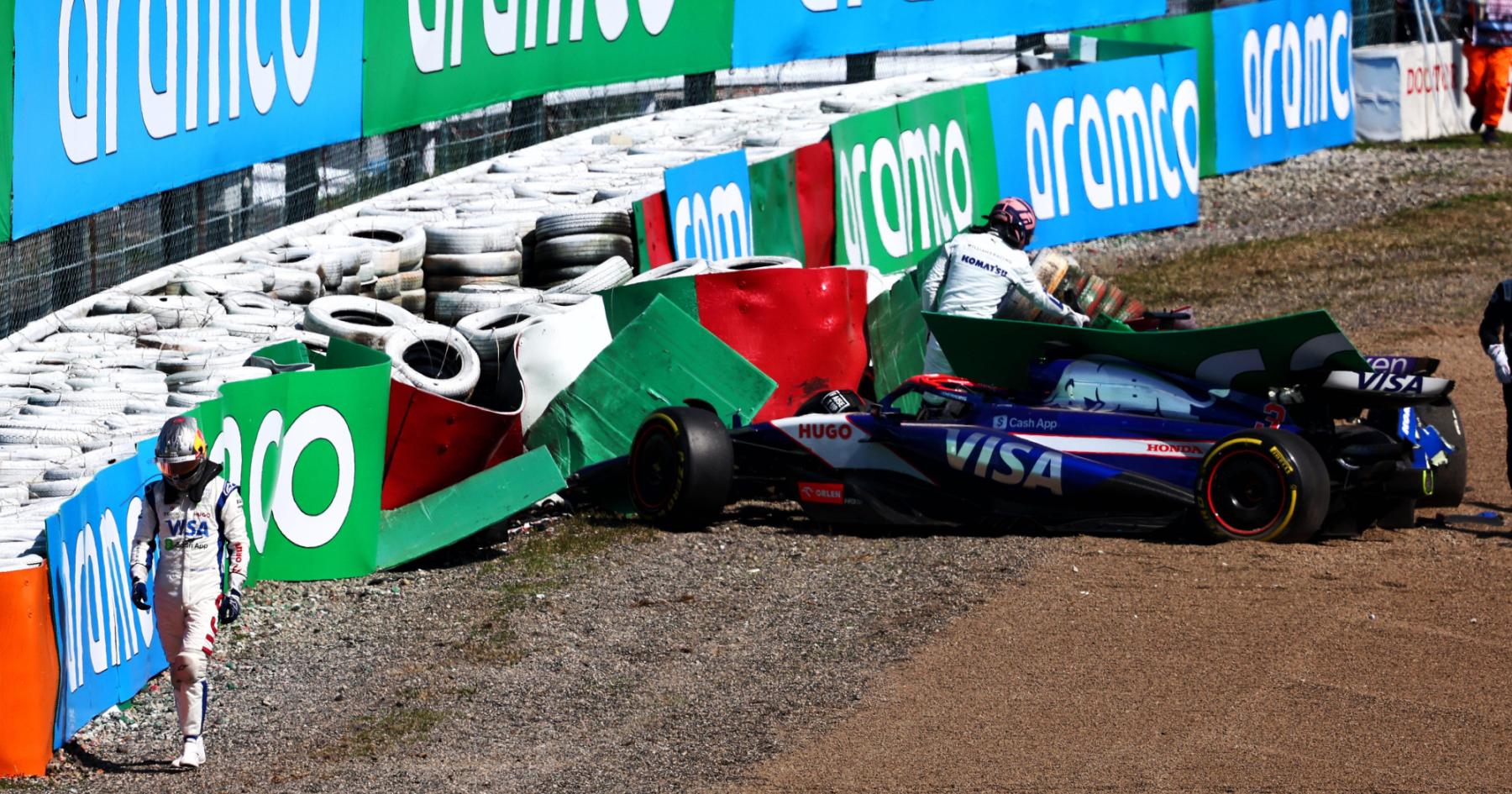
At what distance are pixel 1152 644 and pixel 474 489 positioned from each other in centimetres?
396

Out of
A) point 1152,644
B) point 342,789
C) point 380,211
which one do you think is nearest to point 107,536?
point 342,789

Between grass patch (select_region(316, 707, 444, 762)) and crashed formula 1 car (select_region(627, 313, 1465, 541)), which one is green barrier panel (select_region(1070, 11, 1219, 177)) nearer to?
crashed formula 1 car (select_region(627, 313, 1465, 541))

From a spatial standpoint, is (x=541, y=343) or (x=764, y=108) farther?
(x=764, y=108)

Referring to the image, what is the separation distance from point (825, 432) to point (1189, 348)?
6.95 feet

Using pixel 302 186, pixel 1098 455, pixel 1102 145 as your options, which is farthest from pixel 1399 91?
pixel 1098 455

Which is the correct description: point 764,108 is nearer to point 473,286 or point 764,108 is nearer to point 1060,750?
point 473,286

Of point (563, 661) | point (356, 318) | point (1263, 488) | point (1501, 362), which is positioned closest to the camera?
point (563, 661)

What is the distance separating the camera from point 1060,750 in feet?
23.1

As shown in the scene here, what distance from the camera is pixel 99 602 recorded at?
7.55 m

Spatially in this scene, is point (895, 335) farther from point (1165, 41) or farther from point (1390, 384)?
point (1165, 41)

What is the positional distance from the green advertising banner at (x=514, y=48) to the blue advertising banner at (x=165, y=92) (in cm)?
46

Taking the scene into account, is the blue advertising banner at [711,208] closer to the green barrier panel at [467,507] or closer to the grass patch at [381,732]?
the green barrier panel at [467,507]

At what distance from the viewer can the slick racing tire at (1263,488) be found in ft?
30.6

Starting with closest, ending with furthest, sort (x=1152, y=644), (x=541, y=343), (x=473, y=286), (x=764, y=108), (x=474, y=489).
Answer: (x=1152, y=644), (x=474, y=489), (x=541, y=343), (x=473, y=286), (x=764, y=108)
